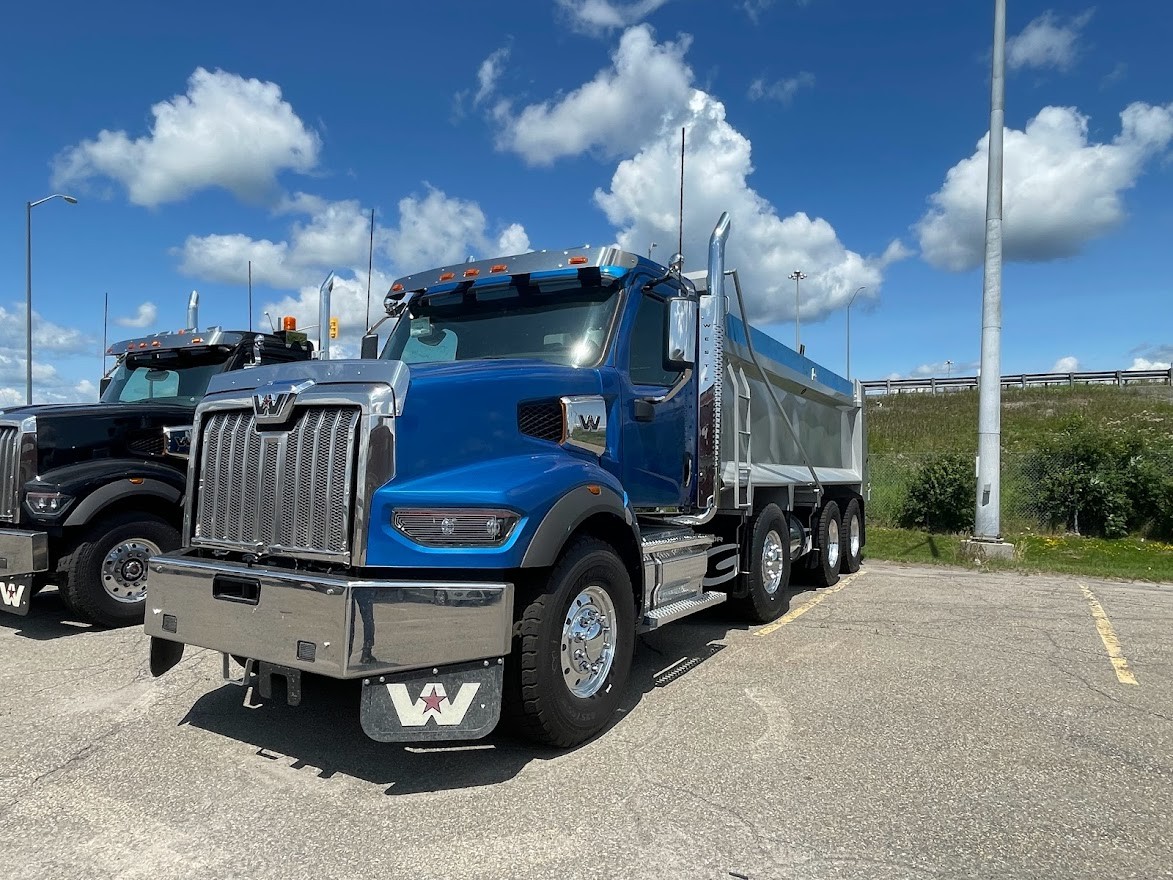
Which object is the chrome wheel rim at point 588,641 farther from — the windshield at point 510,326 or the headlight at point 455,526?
the windshield at point 510,326

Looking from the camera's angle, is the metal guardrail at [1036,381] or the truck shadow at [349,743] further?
the metal guardrail at [1036,381]

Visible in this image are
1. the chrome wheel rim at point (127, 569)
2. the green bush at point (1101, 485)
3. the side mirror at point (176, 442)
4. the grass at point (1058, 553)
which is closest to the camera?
the chrome wheel rim at point (127, 569)

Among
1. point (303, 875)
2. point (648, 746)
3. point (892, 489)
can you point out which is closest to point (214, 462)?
point (303, 875)

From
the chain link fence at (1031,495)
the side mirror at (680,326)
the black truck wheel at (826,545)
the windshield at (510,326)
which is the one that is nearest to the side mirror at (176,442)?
the windshield at (510,326)

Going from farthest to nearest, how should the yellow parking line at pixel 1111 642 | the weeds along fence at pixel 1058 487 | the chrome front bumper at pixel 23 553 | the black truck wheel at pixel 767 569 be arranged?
the weeds along fence at pixel 1058 487 → the black truck wheel at pixel 767 569 → the chrome front bumper at pixel 23 553 → the yellow parking line at pixel 1111 642

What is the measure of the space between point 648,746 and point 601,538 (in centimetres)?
109

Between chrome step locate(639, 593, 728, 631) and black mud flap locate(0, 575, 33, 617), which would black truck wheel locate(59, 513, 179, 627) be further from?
chrome step locate(639, 593, 728, 631)

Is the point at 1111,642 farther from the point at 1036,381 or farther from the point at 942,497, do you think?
the point at 1036,381

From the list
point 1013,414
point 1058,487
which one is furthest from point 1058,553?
point 1013,414

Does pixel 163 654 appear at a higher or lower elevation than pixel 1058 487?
lower

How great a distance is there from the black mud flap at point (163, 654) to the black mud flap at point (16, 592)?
2374 millimetres

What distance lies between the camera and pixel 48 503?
6.10 m

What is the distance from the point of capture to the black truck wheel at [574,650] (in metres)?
3.84

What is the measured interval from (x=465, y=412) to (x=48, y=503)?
415 cm
